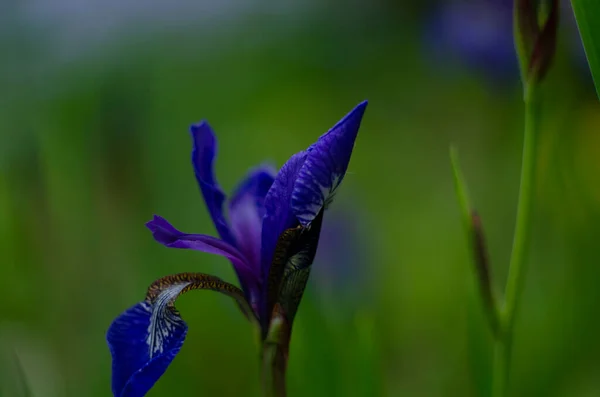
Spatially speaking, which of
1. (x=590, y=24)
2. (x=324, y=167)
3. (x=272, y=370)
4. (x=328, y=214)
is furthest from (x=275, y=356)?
(x=328, y=214)

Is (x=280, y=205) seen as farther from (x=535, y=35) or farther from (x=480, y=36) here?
(x=480, y=36)

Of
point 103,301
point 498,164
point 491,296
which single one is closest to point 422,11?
point 498,164

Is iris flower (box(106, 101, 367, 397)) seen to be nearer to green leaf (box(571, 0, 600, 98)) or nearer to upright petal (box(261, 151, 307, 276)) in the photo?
upright petal (box(261, 151, 307, 276))

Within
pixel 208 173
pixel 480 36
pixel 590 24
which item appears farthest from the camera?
pixel 480 36

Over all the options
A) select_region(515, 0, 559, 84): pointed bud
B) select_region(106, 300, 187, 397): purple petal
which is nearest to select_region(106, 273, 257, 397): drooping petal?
select_region(106, 300, 187, 397): purple petal

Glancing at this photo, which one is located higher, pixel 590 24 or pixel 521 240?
pixel 590 24

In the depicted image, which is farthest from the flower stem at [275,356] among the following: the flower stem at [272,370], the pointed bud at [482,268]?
the pointed bud at [482,268]

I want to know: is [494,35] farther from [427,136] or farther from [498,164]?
[427,136]
